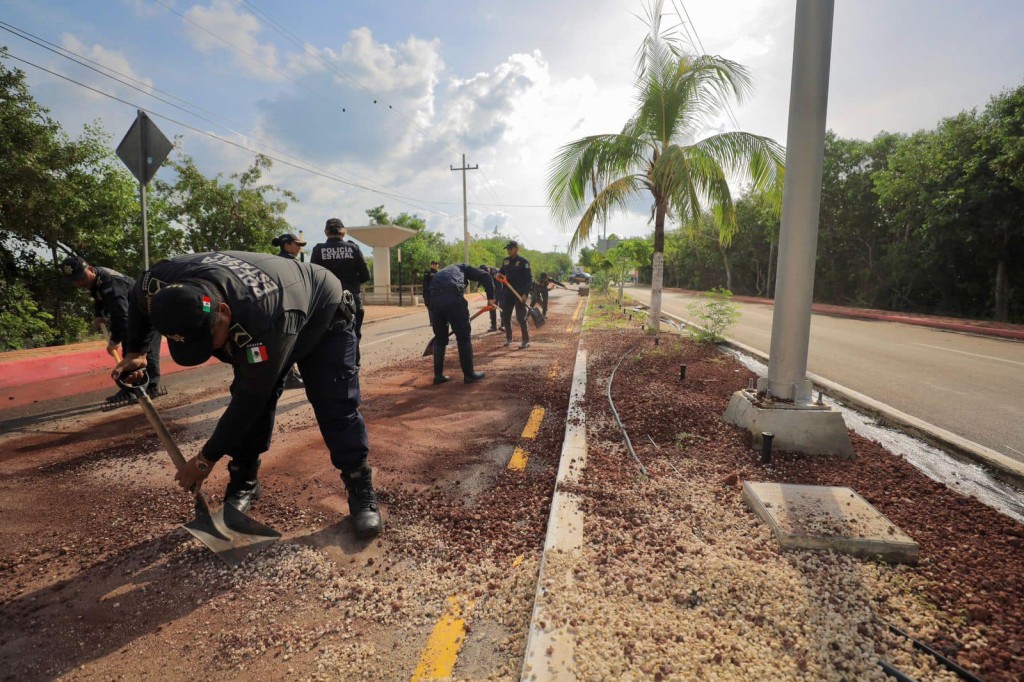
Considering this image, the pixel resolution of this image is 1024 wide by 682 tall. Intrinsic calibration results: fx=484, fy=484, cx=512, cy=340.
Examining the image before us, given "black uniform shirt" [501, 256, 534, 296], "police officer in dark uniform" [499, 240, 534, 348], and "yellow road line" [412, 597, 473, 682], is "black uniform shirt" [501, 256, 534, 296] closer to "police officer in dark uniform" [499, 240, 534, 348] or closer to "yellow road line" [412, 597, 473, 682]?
"police officer in dark uniform" [499, 240, 534, 348]

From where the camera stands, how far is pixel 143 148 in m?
5.73

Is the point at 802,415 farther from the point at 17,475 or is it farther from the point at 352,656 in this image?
the point at 17,475

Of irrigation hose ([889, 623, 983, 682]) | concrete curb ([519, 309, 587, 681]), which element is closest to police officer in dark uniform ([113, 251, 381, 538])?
concrete curb ([519, 309, 587, 681])

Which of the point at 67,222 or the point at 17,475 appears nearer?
the point at 17,475

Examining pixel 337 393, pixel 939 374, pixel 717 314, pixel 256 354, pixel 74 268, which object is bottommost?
pixel 939 374

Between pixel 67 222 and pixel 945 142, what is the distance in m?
27.3

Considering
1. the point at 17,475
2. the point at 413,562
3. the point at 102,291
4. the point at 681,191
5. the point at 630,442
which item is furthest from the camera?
the point at 681,191

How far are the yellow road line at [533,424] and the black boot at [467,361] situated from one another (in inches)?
54.7

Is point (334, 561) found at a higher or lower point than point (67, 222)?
lower

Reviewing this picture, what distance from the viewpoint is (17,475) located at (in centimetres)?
341

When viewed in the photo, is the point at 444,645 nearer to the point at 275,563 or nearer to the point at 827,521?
the point at 275,563

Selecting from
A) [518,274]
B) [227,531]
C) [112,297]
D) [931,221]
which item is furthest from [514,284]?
[931,221]

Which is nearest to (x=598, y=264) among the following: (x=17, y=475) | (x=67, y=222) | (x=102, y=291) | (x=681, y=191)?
(x=681, y=191)

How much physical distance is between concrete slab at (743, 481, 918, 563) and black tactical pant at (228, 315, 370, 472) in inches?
84.5
